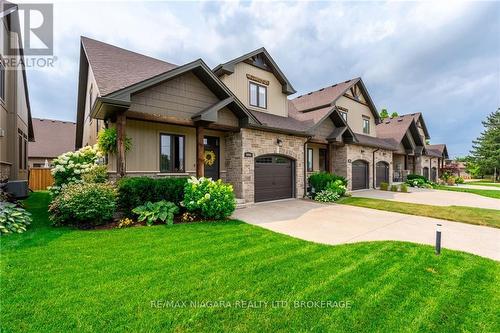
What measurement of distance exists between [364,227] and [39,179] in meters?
23.2

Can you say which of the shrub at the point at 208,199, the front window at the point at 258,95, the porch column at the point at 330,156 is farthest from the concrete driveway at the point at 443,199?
the shrub at the point at 208,199

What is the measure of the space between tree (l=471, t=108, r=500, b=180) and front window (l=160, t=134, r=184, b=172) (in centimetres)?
5292

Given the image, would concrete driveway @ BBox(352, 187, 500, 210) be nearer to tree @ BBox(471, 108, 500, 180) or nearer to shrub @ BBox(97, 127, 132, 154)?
shrub @ BBox(97, 127, 132, 154)

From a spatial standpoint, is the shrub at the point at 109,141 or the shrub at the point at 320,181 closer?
the shrub at the point at 109,141

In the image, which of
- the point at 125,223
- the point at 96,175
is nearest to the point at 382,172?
the point at 125,223

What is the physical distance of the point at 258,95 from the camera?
1379 cm

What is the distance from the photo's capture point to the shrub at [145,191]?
7.28 m

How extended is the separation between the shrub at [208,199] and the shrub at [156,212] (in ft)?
1.69

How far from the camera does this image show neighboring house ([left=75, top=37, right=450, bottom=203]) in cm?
841

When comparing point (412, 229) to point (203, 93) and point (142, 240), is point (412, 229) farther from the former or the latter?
point (203, 93)

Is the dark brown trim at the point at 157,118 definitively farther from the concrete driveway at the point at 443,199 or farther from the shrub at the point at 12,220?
the concrete driveway at the point at 443,199

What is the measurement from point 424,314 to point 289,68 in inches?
717

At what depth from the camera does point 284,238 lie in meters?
5.96

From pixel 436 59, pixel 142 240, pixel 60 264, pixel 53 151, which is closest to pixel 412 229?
A: pixel 142 240
